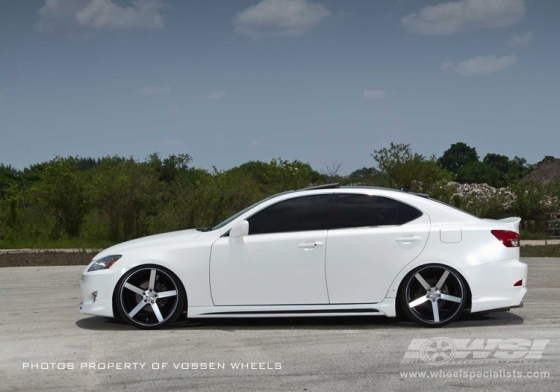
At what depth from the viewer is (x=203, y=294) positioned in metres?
9.16

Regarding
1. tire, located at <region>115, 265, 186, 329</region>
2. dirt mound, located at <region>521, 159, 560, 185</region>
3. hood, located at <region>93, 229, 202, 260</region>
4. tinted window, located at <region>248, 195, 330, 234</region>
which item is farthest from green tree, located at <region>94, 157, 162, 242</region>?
dirt mound, located at <region>521, 159, 560, 185</region>

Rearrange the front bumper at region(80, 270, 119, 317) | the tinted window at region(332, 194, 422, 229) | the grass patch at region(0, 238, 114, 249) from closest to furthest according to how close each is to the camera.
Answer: the front bumper at region(80, 270, 119, 317) → the tinted window at region(332, 194, 422, 229) → the grass patch at region(0, 238, 114, 249)

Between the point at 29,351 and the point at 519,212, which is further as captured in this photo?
the point at 519,212

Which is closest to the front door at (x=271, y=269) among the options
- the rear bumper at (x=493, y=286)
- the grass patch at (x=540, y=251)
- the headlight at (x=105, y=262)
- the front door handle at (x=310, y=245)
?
the front door handle at (x=310, y=245)

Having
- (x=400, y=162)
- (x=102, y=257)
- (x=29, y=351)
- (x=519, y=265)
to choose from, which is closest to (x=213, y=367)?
(x=29, y=351)

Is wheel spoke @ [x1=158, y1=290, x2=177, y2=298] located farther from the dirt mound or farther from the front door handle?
the dirt mound

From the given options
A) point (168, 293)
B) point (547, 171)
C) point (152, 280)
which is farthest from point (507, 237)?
point (547, 171)

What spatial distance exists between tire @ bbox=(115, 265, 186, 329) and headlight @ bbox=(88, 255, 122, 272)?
10.1 inches

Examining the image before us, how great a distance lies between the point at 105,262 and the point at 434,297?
373cm

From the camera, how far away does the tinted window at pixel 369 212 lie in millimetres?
9375

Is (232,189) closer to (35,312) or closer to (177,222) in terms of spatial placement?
(177,222)

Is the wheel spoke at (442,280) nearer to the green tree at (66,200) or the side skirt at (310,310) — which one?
the side skirt at (310,310)

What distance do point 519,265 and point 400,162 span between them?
25.1m

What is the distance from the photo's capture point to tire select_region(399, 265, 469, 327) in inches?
357
